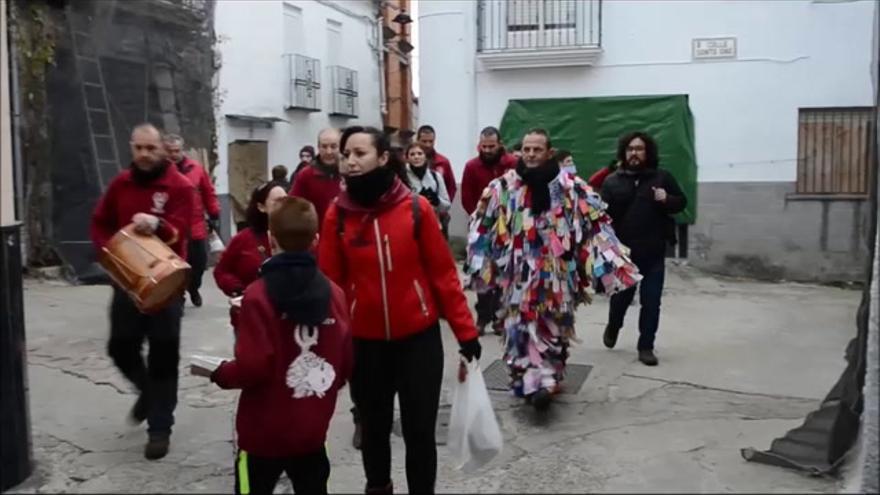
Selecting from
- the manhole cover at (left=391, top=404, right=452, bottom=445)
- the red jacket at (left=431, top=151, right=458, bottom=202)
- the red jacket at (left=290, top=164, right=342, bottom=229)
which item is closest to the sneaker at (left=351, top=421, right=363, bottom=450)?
the manhole cover at (left=391, top=404, right=452, bottom=445)

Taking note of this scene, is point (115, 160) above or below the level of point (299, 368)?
above

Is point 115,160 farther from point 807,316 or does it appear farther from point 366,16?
point 366,16

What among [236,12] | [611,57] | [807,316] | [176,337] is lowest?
[807,316]

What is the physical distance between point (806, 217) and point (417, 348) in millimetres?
9441

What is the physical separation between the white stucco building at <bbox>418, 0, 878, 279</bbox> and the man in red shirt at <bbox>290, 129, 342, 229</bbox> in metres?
6.98

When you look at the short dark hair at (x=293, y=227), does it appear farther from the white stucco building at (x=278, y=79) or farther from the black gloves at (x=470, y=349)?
the white stucco building at (x=278, y=79)

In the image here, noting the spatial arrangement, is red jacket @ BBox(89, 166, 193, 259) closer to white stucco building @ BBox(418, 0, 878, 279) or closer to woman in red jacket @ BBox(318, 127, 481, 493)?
woman in red jacket @ BBox(318, 127, 481, 493)

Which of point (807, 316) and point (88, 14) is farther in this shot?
point (88, 14)

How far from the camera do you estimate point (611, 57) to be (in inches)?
491

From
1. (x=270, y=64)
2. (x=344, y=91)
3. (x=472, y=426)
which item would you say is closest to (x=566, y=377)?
(x=472, y=426)

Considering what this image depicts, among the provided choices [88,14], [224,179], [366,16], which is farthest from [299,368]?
[366,16]

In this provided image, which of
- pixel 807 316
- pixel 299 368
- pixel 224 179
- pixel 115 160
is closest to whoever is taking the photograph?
pixel 299 368

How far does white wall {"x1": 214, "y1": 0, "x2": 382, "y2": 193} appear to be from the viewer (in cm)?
1498

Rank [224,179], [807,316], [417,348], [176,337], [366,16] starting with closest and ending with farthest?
[417,348], [176,337], [807,316], [224,179], [366,16]
